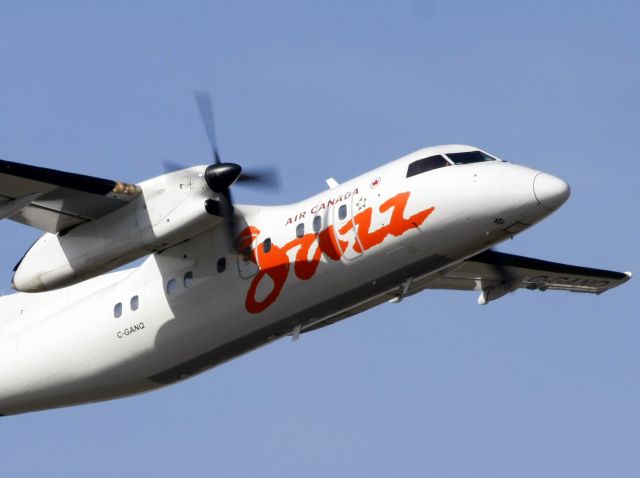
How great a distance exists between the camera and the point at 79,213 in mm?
22078

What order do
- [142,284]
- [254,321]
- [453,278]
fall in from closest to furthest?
[254,321] → [142,284] → [453,278]

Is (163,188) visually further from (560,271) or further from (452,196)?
(560,271)

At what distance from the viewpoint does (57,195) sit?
2191cm

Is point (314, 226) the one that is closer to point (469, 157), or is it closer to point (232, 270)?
point (232, 270)

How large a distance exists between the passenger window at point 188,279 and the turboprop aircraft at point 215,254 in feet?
0.28

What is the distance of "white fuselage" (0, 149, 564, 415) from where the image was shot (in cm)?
2028

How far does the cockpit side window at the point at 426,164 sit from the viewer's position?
68.0 feet

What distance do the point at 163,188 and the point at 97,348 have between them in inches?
136

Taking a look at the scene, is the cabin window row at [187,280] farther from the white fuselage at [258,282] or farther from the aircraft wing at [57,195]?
the aircraft wing at [57,195]

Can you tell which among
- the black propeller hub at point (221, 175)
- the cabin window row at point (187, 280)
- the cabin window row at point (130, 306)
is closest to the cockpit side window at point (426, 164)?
the black propeller hub at point (221, 175)

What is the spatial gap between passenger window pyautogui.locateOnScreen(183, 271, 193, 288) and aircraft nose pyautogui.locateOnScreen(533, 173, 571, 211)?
6.07 m

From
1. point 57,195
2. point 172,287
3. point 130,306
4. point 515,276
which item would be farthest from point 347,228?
point 515,276

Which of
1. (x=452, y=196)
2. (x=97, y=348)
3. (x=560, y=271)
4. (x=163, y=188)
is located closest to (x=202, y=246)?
(x=163, y=188)

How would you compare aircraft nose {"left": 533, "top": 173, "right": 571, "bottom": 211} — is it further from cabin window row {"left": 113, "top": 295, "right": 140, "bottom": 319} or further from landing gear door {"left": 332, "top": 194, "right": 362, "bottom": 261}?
cabin window row {"left": 113, "top": 295, "right": 140, "bottom": 319}
